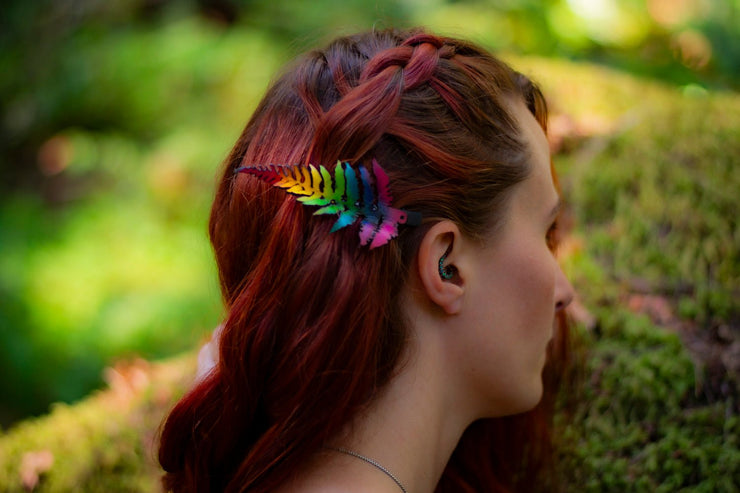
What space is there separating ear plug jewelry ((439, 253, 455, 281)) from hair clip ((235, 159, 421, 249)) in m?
0.15

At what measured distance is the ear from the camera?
1.49 meters

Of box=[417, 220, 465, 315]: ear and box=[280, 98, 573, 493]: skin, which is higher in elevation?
box=[417, 220, 465, 315]: ear

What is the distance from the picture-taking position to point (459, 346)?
5.28 ft

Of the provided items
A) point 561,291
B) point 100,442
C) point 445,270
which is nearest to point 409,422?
point 445,270

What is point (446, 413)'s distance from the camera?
1.66 m

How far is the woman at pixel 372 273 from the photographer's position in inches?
56.4

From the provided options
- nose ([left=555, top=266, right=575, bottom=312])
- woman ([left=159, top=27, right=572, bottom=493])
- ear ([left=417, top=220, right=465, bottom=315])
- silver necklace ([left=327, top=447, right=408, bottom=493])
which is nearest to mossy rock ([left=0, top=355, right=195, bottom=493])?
woman ([left=159, top=27, right=572, bottom=493])

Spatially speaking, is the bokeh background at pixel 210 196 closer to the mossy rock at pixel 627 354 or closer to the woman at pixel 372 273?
the mossy rock at pixel 627 354

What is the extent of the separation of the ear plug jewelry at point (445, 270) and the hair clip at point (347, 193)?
0.15m

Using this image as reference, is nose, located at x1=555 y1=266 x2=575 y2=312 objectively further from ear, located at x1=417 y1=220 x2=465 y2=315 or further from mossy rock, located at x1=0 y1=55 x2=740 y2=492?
mossy rock, located at x1=0 y1=55 x2=740 y2=492

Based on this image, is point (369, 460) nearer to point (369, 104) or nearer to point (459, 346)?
point (459, 346)

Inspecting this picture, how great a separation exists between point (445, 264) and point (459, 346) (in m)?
0.21

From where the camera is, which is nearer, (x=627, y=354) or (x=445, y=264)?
(x=445, y=264)

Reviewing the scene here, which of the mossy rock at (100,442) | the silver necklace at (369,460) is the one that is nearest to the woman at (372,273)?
the silver necklace at (369,460)
